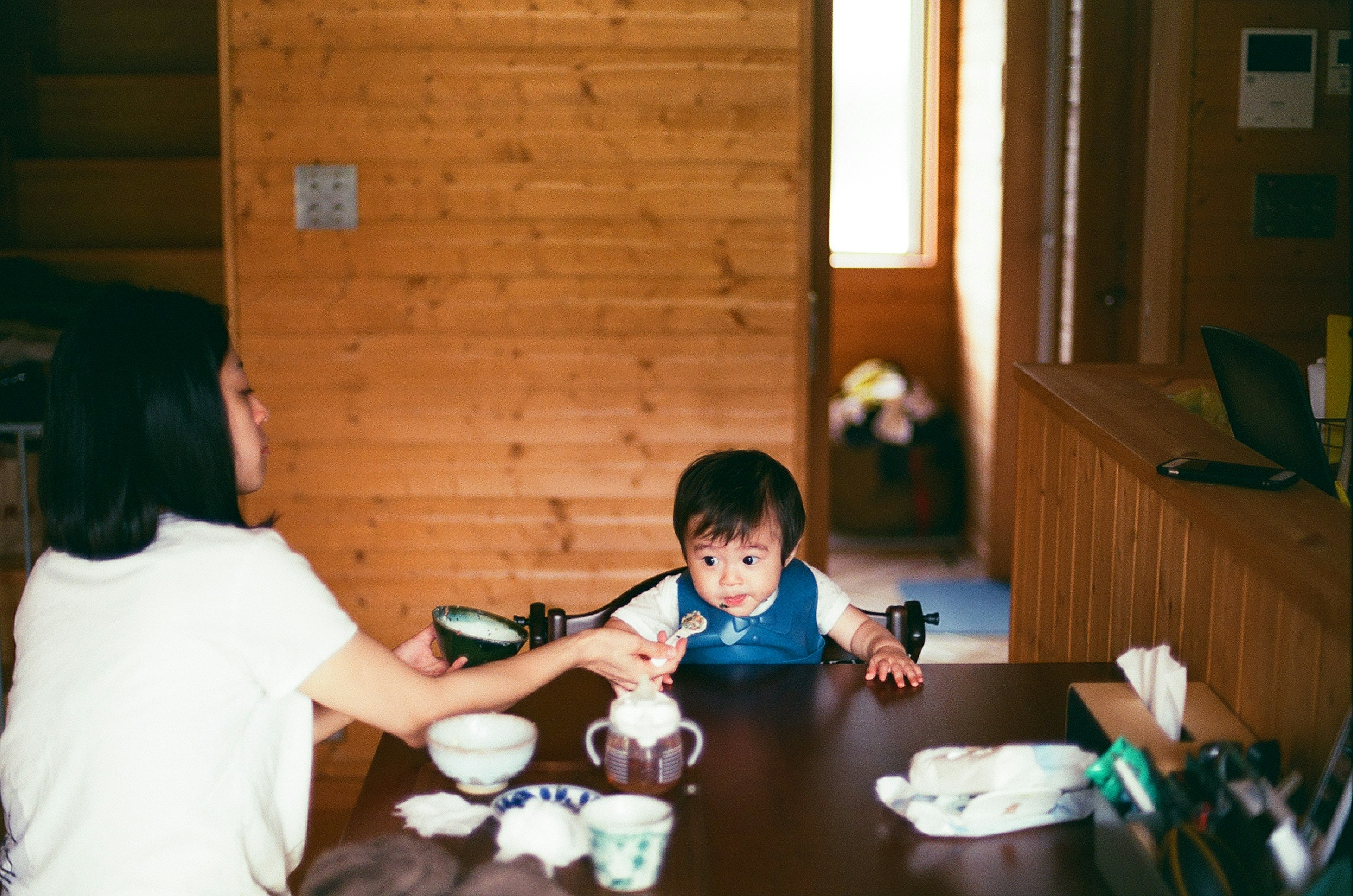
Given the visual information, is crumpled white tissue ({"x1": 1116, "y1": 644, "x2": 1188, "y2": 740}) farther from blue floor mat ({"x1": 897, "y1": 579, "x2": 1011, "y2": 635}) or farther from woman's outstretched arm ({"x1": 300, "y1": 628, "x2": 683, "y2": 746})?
blue floor mat ({"x1": 897, "y1": 579, "x2": 1011, "y2": 635})

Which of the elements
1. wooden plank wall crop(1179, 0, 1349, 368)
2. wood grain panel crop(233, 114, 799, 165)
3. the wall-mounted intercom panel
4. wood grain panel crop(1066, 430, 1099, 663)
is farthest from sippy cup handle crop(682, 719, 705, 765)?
the wall-mounted intercom panel

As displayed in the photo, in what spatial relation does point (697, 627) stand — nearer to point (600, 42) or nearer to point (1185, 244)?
point (600, 42)

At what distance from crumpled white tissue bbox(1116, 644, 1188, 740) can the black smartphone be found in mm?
291

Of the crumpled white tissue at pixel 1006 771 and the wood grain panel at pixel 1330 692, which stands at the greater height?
the wood grain panel at pixel 1330 692

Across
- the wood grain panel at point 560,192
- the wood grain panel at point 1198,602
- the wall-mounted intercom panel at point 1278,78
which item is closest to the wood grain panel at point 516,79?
the wood grain panel at point 560,192

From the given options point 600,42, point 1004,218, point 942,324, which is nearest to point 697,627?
point 600,42

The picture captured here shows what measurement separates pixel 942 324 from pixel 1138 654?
4.78 m

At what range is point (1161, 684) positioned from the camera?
1405mm

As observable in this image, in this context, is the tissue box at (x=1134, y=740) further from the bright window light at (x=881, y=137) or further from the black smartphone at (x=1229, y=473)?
the bright window light at (x=881, y=137)

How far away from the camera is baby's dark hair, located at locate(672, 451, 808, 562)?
197 cm

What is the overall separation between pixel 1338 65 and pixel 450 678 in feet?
10.3

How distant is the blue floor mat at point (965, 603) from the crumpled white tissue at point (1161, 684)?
117 inches

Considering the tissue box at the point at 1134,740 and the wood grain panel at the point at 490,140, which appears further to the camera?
the wood grain panel at the point at 490,140

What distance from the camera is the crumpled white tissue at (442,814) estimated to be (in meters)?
1.37
